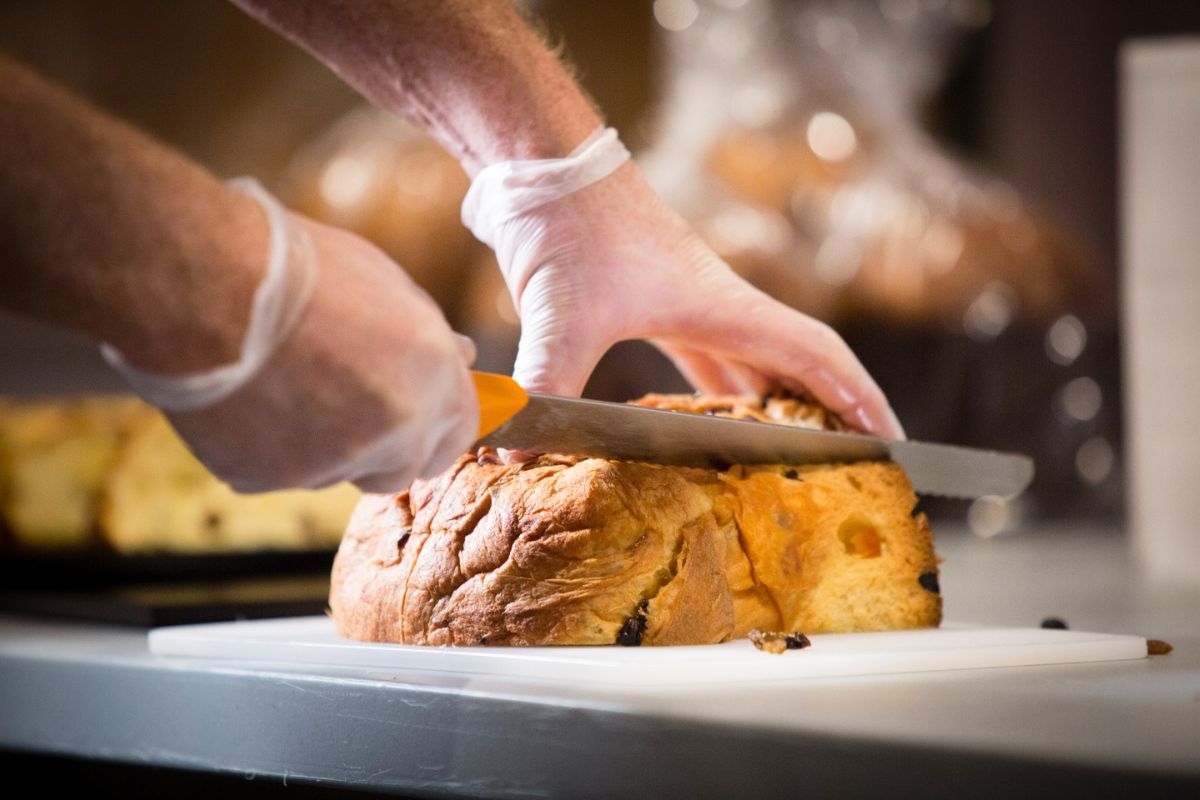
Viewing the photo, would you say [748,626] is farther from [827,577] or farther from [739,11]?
[739,11]

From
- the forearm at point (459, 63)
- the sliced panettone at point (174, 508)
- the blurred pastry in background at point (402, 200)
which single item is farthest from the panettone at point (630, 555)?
the blurred pastry in background at point (402, 200)

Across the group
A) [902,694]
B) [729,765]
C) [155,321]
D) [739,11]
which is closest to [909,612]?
[902,694]

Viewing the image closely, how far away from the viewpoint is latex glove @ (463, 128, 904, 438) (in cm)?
98

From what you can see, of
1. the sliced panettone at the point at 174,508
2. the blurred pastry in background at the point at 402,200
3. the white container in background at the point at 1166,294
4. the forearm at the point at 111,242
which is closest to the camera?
the forearm at the point at 111,242

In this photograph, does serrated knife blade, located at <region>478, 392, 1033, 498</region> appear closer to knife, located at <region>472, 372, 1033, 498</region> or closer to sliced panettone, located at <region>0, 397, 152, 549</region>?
knife, located at <region>472, 372, 1033, 498</region>

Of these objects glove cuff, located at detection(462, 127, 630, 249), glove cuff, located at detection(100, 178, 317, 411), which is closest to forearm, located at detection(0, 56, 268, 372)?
glove cuff, located at detection(100, 178, 317, 411)

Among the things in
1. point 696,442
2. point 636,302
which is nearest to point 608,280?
point 636,302

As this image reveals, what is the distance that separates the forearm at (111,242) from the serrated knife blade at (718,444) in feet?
0.72

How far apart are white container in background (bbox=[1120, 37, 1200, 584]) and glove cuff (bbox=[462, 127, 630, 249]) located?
156 cm

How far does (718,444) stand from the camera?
0.97 m

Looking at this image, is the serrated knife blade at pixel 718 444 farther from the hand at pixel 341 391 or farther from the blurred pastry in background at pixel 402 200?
the blurred pastry in background at pixel 402 200

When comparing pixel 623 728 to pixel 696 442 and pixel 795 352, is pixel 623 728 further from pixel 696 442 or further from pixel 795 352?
pixel 795 352

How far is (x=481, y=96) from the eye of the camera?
1.01m

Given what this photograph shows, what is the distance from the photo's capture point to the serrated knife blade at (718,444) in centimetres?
83
